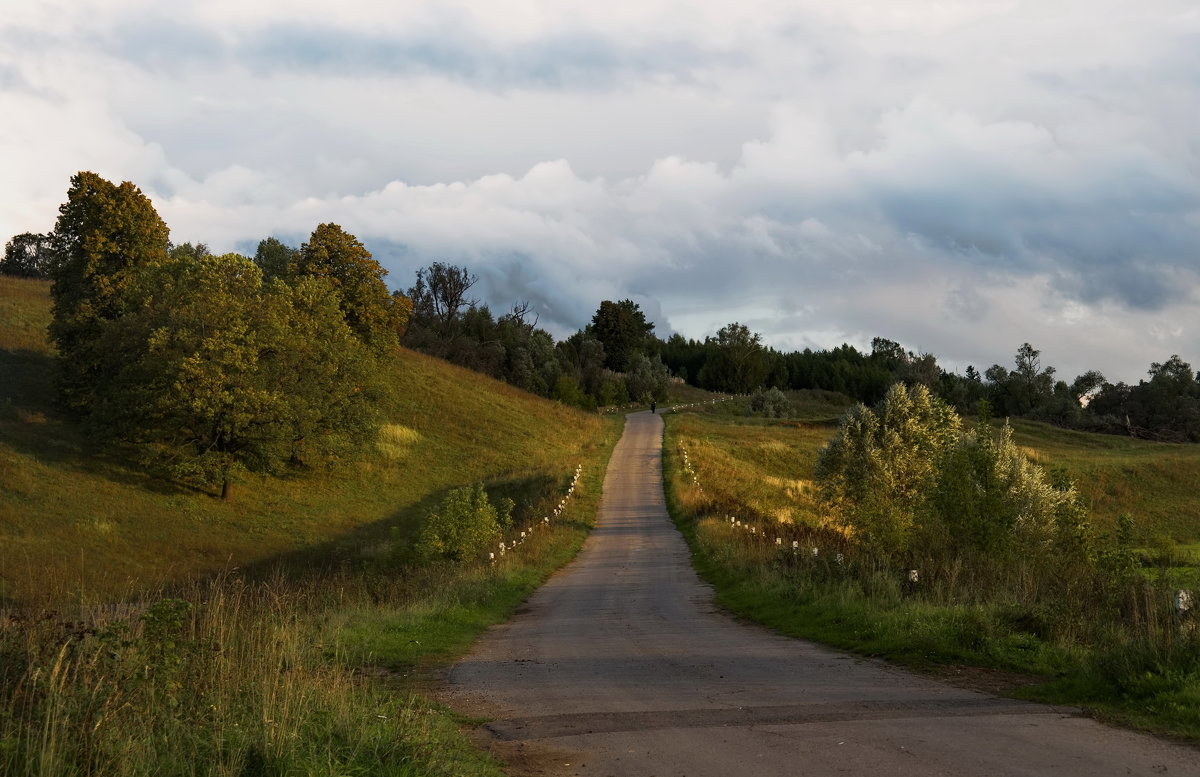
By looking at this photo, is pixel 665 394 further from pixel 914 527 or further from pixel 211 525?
pixel 914 527

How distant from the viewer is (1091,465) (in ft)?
216

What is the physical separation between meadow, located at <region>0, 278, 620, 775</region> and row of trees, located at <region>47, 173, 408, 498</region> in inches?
98.1

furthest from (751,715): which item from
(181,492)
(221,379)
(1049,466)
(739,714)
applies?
(1049,466)

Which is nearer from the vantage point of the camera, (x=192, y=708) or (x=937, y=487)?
(x=192, y=708)

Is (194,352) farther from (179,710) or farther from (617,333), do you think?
(617,333)

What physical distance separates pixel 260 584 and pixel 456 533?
7905mm

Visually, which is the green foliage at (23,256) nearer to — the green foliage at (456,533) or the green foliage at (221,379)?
the green foliage at (221,379)

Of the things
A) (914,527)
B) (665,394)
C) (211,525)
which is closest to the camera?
(914,527)

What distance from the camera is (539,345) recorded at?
398ft

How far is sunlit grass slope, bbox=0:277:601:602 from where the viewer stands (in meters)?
36.5

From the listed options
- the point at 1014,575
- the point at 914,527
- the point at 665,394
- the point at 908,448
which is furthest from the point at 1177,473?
the point at 665,394

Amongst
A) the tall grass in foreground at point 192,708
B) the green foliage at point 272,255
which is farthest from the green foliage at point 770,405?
the tall grass in foreground at point 192,708

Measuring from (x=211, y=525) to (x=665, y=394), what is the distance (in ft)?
286

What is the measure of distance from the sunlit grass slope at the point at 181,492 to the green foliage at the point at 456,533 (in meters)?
8.82
